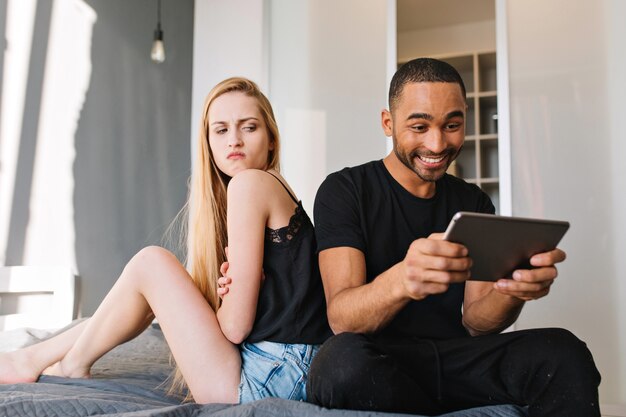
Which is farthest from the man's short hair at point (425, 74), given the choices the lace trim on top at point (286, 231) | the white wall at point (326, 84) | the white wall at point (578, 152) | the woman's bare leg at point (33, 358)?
the white wall at point (326, 84)

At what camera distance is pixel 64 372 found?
146 cm

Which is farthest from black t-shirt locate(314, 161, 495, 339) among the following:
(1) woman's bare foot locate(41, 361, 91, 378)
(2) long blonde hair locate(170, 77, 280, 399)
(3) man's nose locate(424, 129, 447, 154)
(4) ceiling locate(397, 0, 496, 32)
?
(4) ceiling locate(397, 0, 496, 32)

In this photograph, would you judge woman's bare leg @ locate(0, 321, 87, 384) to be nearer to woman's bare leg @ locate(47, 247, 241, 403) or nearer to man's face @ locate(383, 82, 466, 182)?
woman's bare leg @ locate(47, 247, 241, 403)

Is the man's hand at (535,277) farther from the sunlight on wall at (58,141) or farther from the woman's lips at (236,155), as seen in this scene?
the sunlight on wall at (58,141)

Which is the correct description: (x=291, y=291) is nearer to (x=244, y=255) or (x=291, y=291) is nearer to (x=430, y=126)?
(x=244, y=255)

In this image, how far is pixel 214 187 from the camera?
5.05ft

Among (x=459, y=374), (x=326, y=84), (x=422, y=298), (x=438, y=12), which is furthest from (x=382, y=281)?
(x=438, y=12)

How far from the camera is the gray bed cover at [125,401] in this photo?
1.02m

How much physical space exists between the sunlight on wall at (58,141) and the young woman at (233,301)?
1.12 m

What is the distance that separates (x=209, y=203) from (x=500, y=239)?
Result: 2.55 ft

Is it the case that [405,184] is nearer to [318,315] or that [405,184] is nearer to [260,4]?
[318,315]

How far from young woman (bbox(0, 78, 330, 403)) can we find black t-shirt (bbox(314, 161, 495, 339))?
77 mm

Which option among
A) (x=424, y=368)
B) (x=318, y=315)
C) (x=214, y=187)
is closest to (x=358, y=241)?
(x=318, y=315)

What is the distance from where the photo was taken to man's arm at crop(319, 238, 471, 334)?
3.14 feet
